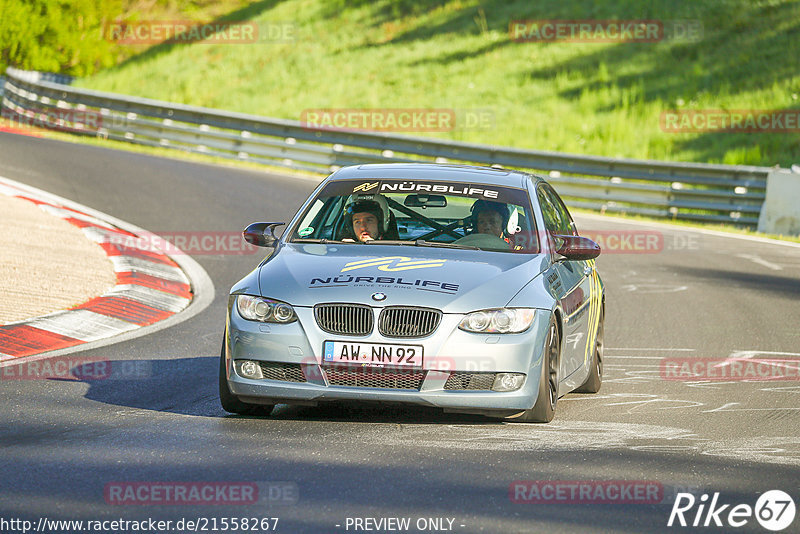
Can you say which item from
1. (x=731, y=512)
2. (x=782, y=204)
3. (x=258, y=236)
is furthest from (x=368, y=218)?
(x=782, y=204)

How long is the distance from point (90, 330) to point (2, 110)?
90.2 ft

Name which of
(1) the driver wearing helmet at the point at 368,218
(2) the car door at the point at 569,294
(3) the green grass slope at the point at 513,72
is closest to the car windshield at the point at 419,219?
(1) the driver wearing helmet at the point at 368,218

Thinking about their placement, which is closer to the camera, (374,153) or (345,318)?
(345,318)

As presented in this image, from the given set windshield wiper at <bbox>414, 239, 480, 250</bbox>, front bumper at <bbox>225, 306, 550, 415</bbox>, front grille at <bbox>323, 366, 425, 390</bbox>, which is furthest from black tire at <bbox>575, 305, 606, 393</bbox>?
front grille at <bbox>323, 366, 425, 390</bbox>

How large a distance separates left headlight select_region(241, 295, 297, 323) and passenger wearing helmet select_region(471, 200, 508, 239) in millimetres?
1688

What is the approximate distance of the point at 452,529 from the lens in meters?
5.07

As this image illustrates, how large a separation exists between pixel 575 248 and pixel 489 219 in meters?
0.59

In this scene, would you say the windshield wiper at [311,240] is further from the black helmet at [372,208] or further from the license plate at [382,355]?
the license plate at [382,355]

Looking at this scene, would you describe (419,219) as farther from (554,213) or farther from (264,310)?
(264,310)

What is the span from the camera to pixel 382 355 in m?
6.86

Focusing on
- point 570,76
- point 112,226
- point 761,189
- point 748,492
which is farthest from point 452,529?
point 570,76

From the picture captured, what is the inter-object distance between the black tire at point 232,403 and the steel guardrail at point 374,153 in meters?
16.1

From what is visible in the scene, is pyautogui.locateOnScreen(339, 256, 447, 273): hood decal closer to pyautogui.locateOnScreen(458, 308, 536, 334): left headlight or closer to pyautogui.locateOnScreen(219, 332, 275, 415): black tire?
pyautogui.locateOnScreen(458, 308, 536, 334): left headlight

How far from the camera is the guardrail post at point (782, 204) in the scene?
21000mm
